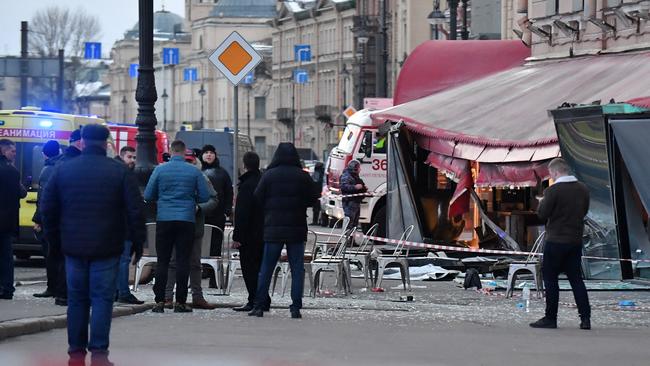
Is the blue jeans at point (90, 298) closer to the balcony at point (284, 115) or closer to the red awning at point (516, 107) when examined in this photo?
the red awning at point (516, 107)

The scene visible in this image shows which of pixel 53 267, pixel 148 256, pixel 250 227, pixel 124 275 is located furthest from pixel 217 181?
pixel 124 275

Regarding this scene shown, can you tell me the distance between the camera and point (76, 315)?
12.7 m

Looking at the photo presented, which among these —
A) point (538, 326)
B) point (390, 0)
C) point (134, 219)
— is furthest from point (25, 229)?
point (390, 0)

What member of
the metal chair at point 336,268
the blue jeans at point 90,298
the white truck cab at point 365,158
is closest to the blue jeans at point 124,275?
the metal chair at point 336,268

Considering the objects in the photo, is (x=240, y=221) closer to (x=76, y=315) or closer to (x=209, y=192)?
(x=209, y=192)

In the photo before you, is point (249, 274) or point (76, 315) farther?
point (249, 274)

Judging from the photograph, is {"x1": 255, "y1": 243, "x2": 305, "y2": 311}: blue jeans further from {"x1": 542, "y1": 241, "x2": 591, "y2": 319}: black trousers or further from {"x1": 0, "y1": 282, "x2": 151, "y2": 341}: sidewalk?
{"x1": 542, "y1": 241, "x2": 591, "y2": 319}: black trousers

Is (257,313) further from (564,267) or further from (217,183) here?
(217,183)

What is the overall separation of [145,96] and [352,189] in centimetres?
1191

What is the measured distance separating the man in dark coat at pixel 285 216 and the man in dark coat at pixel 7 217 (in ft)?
10.0

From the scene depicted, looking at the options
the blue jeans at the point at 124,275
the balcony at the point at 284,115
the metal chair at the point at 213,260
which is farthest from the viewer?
the balcony at the point at 284,115

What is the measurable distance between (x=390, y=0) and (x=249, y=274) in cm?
7720

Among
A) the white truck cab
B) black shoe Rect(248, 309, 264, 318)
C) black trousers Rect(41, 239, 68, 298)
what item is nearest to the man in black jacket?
black shoe Rect(248, 309, 264, 318)

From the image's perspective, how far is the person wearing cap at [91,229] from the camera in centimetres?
1263
